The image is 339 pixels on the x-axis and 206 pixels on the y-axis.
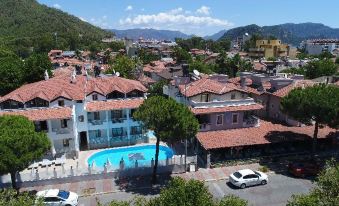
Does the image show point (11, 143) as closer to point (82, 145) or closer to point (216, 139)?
point (82, 145)

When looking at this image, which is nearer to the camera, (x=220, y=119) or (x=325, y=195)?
(x=325, y=195)

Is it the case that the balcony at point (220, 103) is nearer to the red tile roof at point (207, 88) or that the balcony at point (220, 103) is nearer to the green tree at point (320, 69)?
the red tile roof at point (207, 88)

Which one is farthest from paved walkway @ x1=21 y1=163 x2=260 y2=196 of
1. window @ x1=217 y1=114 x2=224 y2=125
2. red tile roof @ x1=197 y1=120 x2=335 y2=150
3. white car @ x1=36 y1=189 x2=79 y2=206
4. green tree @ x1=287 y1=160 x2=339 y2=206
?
green tree @ x1=287 y1=160 x2=339 y2=206

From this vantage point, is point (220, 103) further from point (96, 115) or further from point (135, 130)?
point (96, 115)

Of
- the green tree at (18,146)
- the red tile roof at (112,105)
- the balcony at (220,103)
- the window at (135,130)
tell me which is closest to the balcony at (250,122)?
the balcony at (220,103)

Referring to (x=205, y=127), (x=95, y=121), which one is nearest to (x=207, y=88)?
(x=205, y=127)
